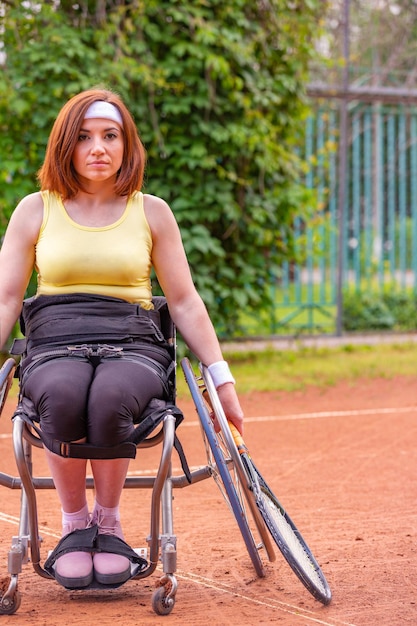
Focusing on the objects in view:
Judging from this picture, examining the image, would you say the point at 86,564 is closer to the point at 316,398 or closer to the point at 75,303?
the point at 75,303

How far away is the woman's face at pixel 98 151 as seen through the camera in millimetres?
3418

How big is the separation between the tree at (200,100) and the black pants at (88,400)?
5336mm

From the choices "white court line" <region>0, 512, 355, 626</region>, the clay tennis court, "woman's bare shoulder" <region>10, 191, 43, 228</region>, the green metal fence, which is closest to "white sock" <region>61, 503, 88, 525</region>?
the clay tennis court

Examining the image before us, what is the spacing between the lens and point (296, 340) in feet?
35.2

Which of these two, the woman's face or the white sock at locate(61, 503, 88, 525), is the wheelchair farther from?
the woman's face

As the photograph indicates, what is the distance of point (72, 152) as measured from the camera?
3.44 meters

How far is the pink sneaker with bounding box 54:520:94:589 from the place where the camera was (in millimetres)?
3162

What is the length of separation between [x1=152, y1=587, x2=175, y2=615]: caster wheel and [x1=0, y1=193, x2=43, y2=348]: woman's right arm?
0.94m

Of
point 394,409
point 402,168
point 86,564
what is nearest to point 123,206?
point 86,564

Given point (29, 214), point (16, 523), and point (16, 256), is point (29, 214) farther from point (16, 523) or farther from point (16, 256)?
point (16, 523)

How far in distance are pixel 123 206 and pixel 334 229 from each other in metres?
7.74

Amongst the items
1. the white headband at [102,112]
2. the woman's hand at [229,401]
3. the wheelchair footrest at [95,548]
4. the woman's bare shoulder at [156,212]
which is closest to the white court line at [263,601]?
the wheelchair footrest at [95,548]

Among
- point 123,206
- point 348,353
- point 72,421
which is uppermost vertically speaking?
point 123,206

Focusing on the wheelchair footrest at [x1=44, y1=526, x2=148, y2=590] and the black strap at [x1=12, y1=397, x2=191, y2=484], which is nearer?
the black strap at [x1=12, y1=397, x2=191, y2=484]
